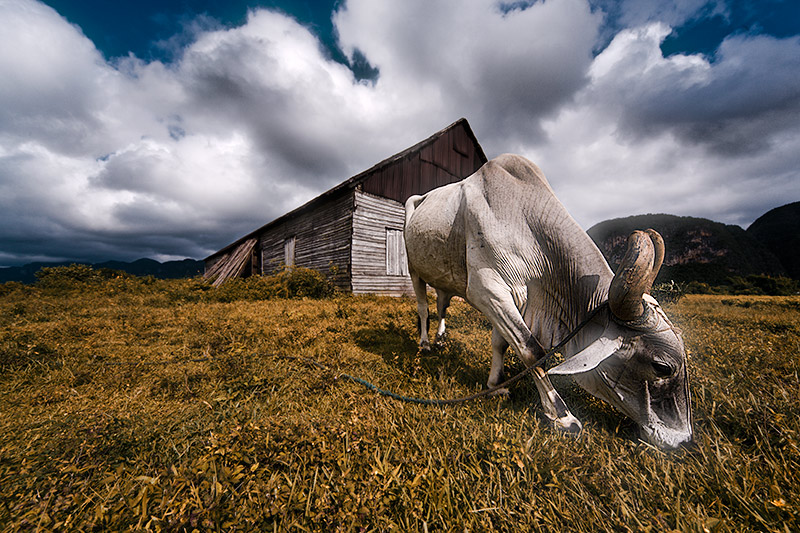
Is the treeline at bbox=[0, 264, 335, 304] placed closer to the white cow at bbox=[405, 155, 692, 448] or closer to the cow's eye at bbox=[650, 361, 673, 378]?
the white cow at bbox=[405, 155, 692, 448]

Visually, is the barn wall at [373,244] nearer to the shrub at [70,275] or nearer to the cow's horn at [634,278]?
the cow's horn at [634,278]

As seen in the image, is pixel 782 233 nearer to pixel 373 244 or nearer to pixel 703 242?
pixel 703 242

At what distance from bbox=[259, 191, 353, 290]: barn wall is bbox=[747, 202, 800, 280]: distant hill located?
8898cm

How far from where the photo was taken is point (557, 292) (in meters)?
2.44

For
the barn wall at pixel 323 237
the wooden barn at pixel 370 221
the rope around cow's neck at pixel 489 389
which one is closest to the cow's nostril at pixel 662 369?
the rope around cow's neck at pixel 489 389

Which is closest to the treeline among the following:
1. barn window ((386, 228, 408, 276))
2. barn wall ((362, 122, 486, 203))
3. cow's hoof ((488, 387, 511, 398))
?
barn window ((386, 228, 408, 276))

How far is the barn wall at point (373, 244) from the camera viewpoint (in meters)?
11.4

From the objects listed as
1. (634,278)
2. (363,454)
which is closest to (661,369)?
(634,278)

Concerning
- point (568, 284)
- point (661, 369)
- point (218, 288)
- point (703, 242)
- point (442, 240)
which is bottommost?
point (661, 369)

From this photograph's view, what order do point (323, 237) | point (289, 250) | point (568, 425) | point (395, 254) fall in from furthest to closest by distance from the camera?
point (289, 250) < point (323, 237) < point (395, 254) < point (568, 425)

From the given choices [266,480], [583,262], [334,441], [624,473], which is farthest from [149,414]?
[583,262]

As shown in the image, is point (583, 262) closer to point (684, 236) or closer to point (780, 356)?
point (780, 356)

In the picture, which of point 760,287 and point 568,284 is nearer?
point 568,284

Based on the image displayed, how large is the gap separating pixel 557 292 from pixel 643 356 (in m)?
0.72
